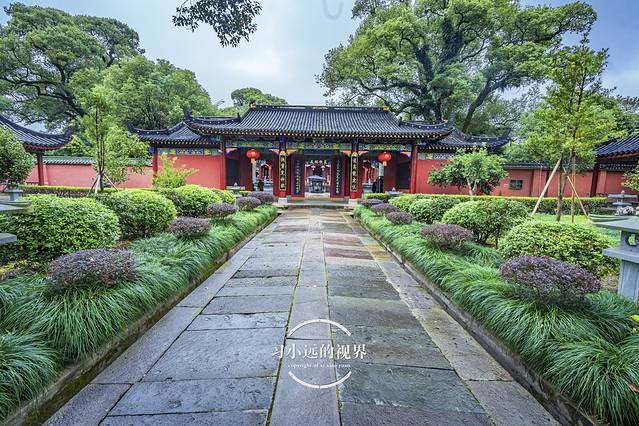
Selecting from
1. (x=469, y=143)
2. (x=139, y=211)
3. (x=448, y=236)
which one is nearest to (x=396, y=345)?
(x=448, y=236)

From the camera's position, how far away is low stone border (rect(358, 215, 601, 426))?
179cm

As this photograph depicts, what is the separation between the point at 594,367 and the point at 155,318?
11.9 feet

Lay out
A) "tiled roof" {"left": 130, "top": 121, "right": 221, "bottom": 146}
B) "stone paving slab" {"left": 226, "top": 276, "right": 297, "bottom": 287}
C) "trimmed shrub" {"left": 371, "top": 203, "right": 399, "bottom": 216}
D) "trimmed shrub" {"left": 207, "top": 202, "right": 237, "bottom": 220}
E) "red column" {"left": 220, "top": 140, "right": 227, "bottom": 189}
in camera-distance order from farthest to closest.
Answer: "tiled roof" {"left": 130, "top": 121, "right": 221, "bottom": 146}, "red column" {"left": 220, "top": 140, "right": 227, "bottom": 189}, "trimmed shrub" {"left": 371, "top": 203, "right": 399, "bottom": 216}, "trimmed shrub" {"left": 207, "top": 202, "right": 237, "bottom": 220}, "stone paving slab" {"left": 226, "top": 276, "right": 297, "bottom": 287}

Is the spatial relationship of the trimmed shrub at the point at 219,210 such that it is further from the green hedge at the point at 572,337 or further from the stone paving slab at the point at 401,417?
the stone paving slab at the point at 401,417

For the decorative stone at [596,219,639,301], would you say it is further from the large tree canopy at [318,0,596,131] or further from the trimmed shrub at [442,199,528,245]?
the large tree canopy at [318,0,596,131]

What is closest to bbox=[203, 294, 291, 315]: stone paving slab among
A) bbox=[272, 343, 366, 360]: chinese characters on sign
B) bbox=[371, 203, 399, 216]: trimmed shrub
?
bbox=[272, 343, 366, 360]: chinese characters on sign

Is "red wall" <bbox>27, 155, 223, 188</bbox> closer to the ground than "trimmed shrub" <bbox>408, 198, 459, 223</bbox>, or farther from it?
farther from it

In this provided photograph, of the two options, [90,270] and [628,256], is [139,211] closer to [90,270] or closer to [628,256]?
[90,270]

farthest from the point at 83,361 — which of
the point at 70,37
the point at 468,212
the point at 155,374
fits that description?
the point at 70,37

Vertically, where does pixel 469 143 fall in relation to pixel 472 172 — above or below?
above

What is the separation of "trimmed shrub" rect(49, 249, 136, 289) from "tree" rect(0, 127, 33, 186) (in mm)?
10716

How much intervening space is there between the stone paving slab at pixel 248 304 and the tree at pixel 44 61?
29.0 metres

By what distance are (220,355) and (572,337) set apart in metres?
2.74

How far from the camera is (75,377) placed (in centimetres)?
202
